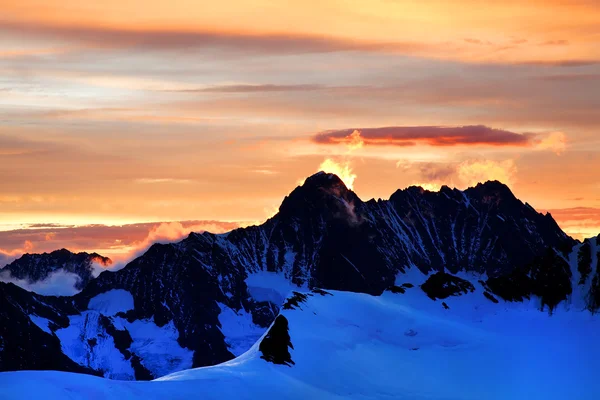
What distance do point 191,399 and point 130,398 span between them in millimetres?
16131

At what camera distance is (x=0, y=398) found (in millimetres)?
153375

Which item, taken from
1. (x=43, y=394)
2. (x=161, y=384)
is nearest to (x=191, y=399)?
(x=161, y=384)

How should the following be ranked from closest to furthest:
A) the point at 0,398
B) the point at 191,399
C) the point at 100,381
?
1. the point at 0,398
2. the point at 100,381
3. the point at 191,399

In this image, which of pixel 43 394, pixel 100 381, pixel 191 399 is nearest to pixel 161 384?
pixel 191 399

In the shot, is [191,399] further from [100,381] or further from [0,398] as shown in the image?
[0,398]

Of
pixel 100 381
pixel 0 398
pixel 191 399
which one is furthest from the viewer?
pixel 191 399

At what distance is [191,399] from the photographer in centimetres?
19150

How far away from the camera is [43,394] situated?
522ft

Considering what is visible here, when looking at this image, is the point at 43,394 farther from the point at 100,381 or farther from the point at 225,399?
the point at 225,399

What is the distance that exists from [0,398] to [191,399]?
1703 inches

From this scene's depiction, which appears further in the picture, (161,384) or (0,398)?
(161,384)

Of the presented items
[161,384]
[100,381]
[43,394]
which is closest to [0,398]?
[43,394]

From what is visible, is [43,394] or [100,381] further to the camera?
[100,381]

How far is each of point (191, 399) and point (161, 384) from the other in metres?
5.01
